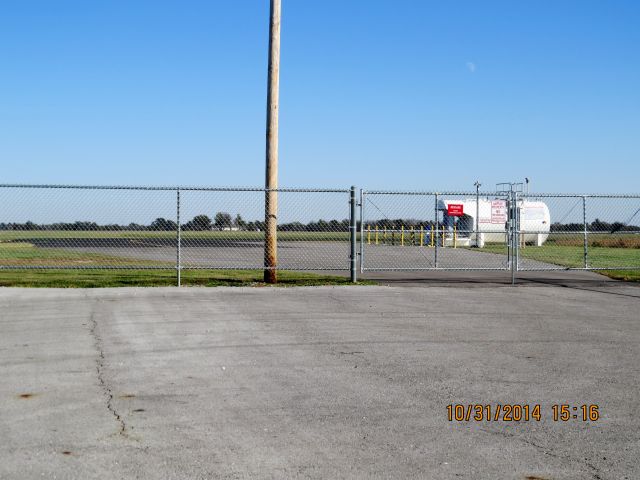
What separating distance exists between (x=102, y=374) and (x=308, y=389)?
193cm

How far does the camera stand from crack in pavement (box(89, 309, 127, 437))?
4992 mm

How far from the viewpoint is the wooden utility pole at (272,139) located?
1437 cm

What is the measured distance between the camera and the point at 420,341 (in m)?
8.42

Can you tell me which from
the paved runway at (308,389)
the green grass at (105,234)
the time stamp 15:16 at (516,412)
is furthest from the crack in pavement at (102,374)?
the green grass at (105,234)

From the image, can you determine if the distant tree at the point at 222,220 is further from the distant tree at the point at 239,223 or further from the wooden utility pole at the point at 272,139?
the wooden utility pole at the point at 272,139

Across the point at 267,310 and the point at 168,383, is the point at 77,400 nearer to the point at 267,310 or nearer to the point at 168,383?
the point at 168,383

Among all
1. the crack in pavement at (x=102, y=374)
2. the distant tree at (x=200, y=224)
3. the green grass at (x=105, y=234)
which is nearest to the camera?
the crack in pavement at (x=102, y=374)

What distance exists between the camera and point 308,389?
19.9 feet

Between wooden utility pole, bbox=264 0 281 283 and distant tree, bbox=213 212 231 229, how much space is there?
10.9ft

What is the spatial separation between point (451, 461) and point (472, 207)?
33846mm

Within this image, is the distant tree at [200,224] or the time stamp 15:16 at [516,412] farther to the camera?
the distant tree at [200,224]

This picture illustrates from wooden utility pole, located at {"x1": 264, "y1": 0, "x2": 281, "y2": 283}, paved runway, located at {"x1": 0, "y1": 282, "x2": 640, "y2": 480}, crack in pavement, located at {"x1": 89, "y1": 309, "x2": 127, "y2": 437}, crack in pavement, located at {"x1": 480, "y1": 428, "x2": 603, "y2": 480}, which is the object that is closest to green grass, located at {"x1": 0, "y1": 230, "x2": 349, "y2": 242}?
wooden utility pole, located at {"x1": 264, "y1": 0, "x2": 281, "y2": 283}

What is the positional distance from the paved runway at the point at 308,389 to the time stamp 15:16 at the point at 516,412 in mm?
72

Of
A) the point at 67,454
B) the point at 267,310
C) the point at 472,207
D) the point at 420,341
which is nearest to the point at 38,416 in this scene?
the point at 67,454
